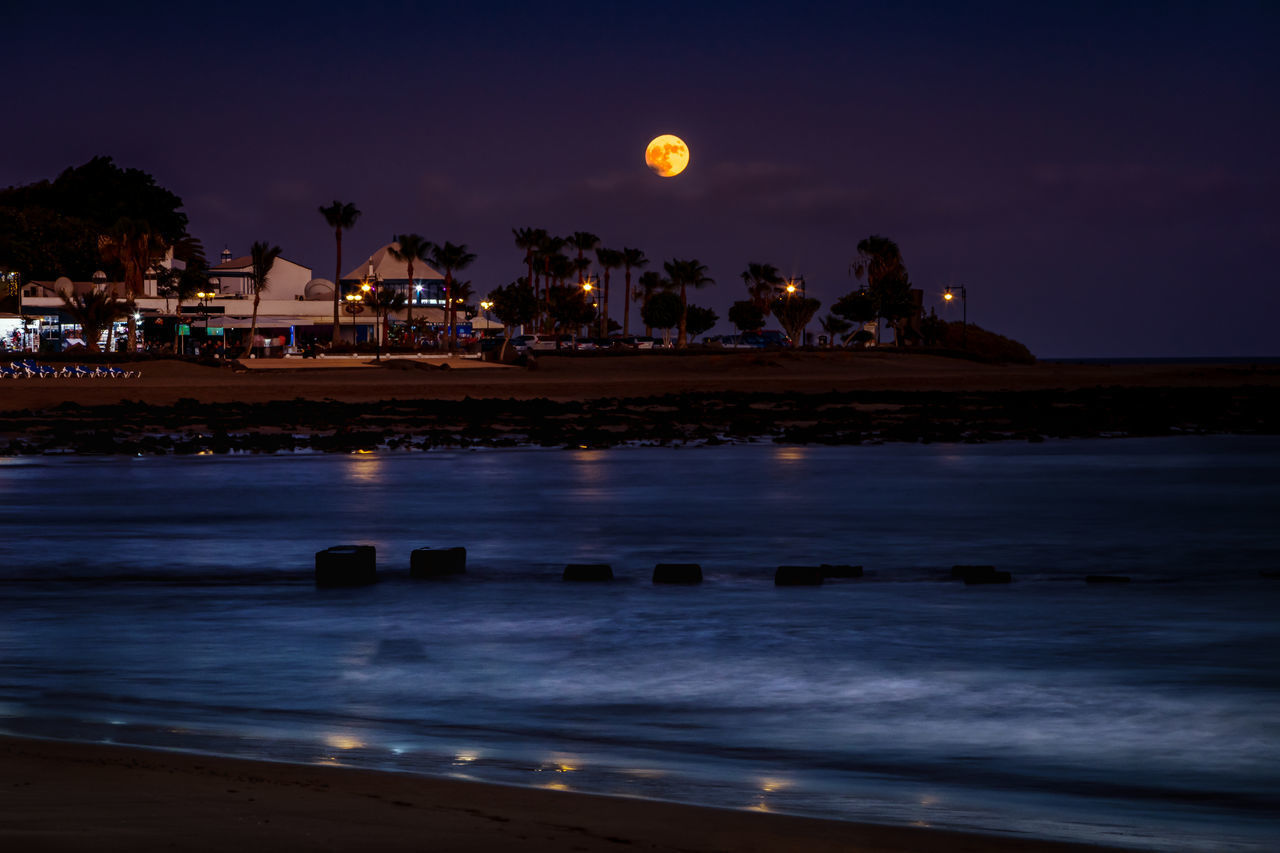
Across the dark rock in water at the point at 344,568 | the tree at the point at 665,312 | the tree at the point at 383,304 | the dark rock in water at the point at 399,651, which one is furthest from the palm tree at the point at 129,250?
the dark rock in water at the point at 399,651

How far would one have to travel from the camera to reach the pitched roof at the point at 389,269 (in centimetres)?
15638

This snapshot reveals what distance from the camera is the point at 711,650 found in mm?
12211

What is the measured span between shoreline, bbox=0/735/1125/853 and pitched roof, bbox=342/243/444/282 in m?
149

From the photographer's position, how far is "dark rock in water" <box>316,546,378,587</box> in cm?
1534

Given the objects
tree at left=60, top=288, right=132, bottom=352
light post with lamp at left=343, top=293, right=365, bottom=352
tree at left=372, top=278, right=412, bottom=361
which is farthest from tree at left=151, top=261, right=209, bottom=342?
tree at left=60, top=288, right=132, bottom=352

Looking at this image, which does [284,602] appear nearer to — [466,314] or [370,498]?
[370,498]

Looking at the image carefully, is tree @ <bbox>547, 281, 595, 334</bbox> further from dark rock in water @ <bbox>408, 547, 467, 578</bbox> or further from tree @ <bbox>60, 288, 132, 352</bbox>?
dark rock in water @ <bbox>408, 547, 467, 578</bbox>

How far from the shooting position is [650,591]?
15.4 m

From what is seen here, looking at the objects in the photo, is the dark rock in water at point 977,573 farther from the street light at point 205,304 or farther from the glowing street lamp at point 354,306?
the glowing street lamp at point 354,306

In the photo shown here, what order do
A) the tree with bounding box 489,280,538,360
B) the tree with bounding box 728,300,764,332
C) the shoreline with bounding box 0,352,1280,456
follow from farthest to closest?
the tree with bounding box 728,300,764,332 < the tree with bounding box 489,280,538,360 < the shoreline with bounding box 0,352,1280,456

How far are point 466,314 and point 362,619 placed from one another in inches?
5622

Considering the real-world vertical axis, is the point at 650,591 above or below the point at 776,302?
below

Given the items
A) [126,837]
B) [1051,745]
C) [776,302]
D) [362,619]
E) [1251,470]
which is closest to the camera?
[126,837]

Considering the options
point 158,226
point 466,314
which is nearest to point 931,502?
point 466,314
